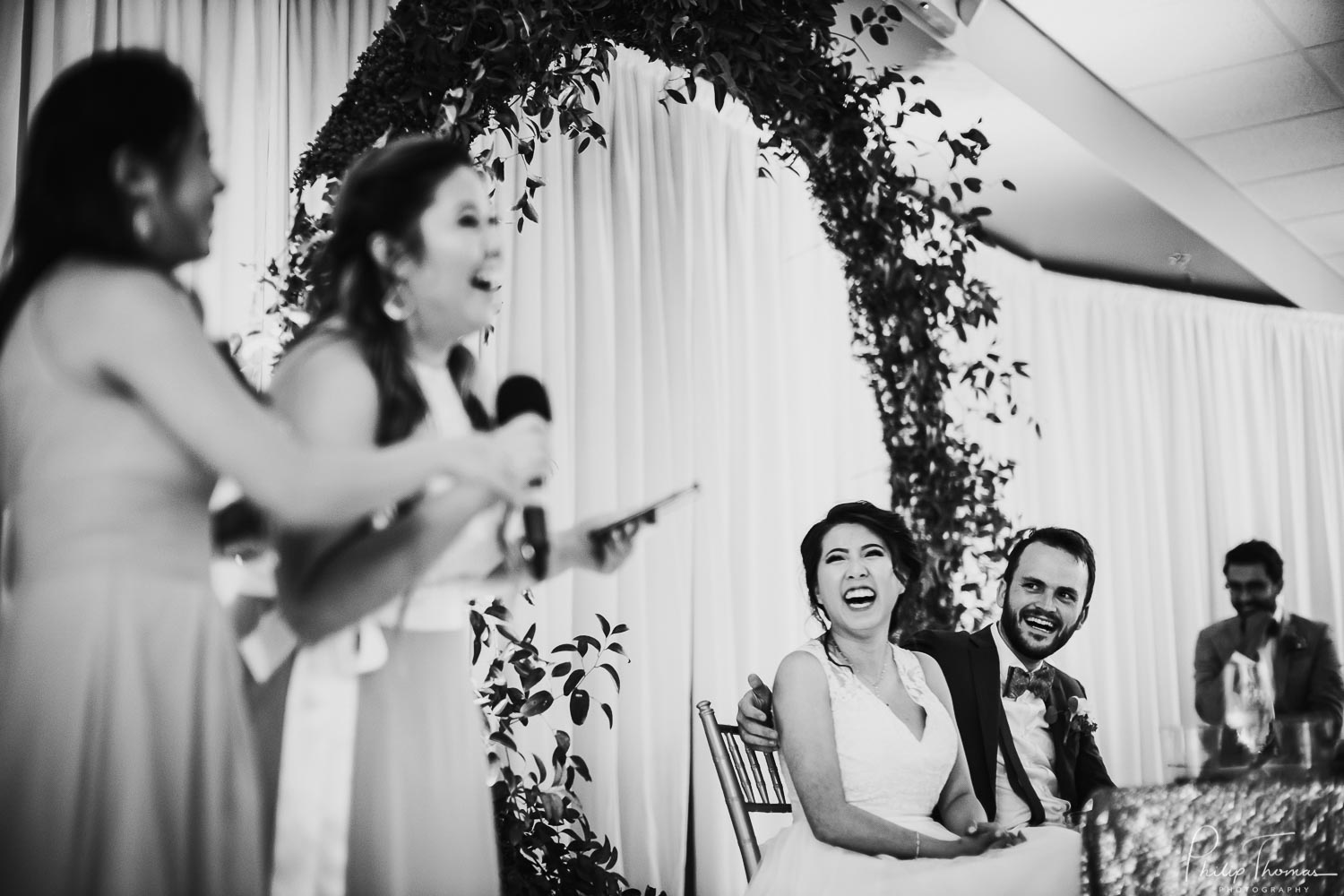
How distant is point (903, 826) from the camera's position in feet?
7.81

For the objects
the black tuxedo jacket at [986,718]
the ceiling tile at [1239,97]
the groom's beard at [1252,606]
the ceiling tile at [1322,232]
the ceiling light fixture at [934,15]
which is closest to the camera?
the black tuxedo jacket at [986,718]

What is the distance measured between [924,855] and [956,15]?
116 inches

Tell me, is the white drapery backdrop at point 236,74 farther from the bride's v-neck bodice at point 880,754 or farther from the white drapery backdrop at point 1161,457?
the white drapery backdrop at point 1161,457

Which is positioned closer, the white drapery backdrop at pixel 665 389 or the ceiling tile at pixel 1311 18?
the white drapery backdrop at pixel 665 389

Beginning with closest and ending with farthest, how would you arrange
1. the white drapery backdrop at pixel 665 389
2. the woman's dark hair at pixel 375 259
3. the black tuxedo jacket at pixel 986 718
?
the woman's dark hair at pixel 375 259 → the black tuxedo jacket at pixel 986 718 → the white drapery backdrop at pixel 665 389

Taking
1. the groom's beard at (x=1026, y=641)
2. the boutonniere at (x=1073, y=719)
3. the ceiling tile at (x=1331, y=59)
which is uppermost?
the ceiling tile at (x=1331, y=59)

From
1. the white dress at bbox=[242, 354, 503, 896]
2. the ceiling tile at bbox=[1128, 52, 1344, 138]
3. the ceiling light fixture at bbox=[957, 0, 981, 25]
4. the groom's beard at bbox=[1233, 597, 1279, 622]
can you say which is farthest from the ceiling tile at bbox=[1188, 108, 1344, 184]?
the white dress at bbox=[242, 354, 503, 896]

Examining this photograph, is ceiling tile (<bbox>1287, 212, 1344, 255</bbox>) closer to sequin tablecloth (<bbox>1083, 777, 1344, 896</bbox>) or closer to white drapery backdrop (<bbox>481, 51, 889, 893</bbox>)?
white drapery backdrop (<bbox>481, 51, 889, 893</bbox>)

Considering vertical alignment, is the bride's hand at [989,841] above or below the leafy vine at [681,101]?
below

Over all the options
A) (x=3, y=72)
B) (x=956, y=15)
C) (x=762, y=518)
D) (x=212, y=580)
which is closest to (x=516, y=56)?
(x=3, y=72)

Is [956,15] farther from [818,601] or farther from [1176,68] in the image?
→ [818,601]

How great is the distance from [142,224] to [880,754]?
1.61m

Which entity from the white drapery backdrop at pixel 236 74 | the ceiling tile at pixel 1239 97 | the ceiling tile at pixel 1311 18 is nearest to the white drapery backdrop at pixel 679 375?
the white drapery backdrop at pixel 236 74

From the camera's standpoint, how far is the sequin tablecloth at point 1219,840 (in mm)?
1970
